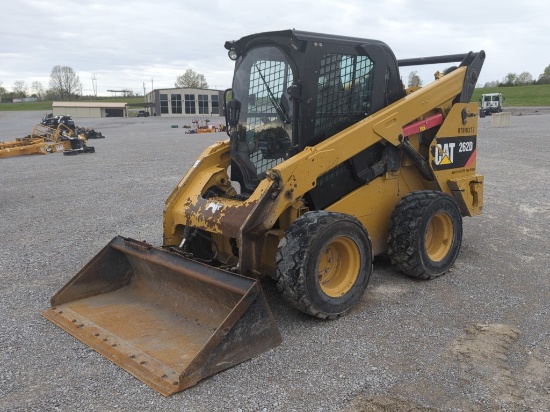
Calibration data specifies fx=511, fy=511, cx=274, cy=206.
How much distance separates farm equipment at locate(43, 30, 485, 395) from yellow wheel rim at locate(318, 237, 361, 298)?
0.04 ft

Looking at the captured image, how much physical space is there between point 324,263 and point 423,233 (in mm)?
1243

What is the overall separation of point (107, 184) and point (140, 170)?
219 cm

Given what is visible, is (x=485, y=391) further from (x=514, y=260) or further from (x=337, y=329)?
(x=514, y=260)

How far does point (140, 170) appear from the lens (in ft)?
45.3

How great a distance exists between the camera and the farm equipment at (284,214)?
12.8ft

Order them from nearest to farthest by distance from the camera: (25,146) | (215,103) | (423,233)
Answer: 1. (423,233)
2. (25,146)
3. (215,103)

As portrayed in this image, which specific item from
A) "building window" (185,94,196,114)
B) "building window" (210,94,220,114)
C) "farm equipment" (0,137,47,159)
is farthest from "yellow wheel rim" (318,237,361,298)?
"building window" (210,94,220,114)

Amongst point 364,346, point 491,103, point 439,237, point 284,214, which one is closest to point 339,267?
point 284,214

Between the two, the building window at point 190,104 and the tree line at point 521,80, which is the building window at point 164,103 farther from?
the tree line at point 521,80

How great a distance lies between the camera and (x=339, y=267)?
179 inches

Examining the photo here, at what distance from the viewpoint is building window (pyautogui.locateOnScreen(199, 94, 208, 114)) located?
213 ft

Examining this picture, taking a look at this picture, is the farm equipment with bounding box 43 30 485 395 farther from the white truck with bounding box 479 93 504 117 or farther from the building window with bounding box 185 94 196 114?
the building window with bounding box 185 94 196 114

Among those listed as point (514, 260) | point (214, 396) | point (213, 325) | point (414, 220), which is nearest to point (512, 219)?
point (514, 260)

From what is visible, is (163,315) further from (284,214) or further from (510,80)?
(510,80)
